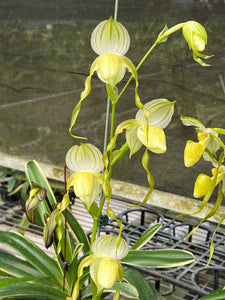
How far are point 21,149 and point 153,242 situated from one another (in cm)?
73

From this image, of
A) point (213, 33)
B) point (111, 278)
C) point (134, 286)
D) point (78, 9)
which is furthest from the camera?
point (78, 9)

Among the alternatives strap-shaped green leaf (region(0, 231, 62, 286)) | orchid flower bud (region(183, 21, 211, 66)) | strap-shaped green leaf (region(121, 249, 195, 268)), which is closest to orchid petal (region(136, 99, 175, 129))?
orchid flower bud (region(183, 21, 211, 66))

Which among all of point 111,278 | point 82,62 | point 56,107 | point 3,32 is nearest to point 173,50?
point 82,62

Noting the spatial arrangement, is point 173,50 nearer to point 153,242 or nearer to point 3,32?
point 153,242

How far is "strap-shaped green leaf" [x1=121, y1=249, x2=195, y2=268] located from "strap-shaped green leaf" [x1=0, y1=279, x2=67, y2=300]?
6.4 inches

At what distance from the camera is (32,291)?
0.94 metres

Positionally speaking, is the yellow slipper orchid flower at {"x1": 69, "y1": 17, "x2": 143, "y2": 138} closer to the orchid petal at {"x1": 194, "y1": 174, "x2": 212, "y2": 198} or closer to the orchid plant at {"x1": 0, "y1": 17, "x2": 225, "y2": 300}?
the orchid plant at {"x1": 0, "y1": 17, "x2": 225, "y2": 300}

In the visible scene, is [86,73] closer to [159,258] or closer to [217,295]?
[159,258]

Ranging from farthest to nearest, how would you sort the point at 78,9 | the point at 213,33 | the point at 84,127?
the point at 84,127 → the point at 78,9 → the point at 213,33

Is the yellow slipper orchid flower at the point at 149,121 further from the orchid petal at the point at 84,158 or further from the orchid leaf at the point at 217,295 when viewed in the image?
the orchid leaf at the point at 217,295

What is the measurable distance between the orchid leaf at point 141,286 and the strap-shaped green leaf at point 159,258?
2cm

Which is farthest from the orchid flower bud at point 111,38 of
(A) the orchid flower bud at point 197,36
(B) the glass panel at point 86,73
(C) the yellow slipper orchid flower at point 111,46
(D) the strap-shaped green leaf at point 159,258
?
(B) the glass panel at point 86,73

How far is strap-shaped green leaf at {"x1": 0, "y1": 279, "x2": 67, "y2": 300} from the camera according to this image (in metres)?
0.91

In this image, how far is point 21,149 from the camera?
182 centimetres
